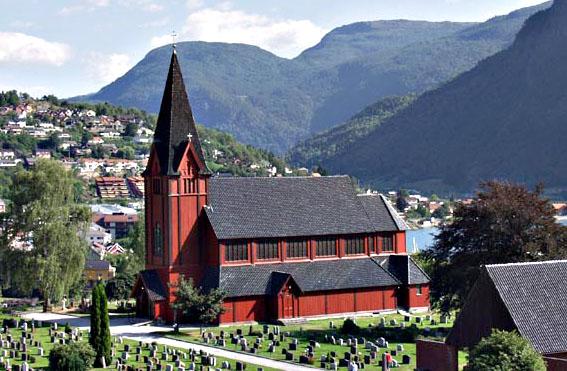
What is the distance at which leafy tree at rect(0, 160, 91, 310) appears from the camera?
267 ft

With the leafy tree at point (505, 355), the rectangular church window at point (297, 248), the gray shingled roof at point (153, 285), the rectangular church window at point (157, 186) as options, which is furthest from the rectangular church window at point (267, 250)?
the leafy tree at point (505, 355)

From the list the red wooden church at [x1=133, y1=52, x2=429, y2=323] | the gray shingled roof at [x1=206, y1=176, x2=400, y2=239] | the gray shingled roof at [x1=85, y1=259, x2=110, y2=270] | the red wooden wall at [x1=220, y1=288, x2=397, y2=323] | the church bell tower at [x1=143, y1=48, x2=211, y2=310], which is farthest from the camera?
the gray shingled roof at [x1=85, y1=259, x2=110, y2=270]

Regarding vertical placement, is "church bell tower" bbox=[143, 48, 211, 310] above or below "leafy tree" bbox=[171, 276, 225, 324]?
above

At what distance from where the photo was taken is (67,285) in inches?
3260

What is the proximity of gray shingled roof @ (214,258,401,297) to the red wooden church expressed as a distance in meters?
0.07

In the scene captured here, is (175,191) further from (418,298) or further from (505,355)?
(505,355)

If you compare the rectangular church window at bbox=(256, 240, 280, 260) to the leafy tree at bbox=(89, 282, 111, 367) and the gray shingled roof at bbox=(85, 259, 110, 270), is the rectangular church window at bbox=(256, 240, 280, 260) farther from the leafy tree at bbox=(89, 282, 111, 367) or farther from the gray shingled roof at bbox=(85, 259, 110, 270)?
the gray shingled roof at bbox=(85, 259, 110, 270)

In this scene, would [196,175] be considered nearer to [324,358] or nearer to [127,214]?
[324,358]

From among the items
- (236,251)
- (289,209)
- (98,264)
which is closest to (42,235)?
(236,251)

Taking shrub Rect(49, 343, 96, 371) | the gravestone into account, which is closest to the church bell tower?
shrub Rect(49, 343, 96, 371)

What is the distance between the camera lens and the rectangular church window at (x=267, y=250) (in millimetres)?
74819

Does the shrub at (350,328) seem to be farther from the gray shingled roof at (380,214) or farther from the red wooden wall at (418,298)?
the gray shingled roof at (380,214)

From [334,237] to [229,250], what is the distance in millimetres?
8094

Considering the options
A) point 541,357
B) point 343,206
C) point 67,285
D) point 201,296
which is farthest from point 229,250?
point 541,357
